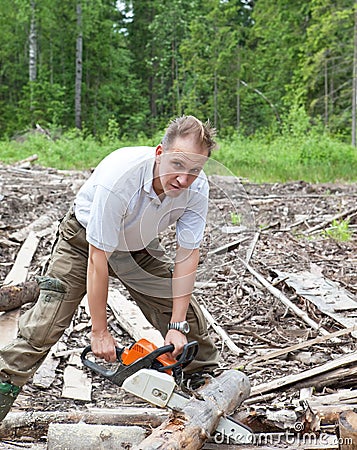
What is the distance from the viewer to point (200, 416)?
2.66 metres

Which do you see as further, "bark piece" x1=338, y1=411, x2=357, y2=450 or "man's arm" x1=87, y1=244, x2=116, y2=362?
"man's arm" x1=87, y1=244, x2=116, y2=362

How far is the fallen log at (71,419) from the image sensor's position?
9.86 ft

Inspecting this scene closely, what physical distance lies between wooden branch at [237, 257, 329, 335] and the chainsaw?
1996mm

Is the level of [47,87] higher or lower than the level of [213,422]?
higher

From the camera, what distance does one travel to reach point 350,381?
3.53 m

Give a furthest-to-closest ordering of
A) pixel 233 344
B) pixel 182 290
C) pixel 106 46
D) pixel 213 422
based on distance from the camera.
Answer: pixel 106 46 → pixel 233 344 → pixel 182 290 → pixel 213 422

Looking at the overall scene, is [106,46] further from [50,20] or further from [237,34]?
[237,34]

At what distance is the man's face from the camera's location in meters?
2.84

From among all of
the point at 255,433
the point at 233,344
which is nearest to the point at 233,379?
the point at 255,433

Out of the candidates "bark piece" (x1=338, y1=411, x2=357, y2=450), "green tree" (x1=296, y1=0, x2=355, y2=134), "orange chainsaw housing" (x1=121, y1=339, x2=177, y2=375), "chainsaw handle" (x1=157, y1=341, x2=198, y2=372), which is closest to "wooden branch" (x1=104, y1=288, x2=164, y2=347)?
"chainsaw handle" (x1=157, y1=341, x2=198, y2=372)

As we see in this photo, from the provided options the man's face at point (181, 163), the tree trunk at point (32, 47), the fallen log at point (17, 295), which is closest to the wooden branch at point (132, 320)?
the fallen log at point (17, 295)

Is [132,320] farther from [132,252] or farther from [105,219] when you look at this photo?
[105,219]

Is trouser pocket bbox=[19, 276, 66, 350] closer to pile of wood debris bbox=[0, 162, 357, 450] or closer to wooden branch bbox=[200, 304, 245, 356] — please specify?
pile of wood debris bbox=[0, 162, 357, 450]

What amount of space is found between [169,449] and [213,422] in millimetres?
378
